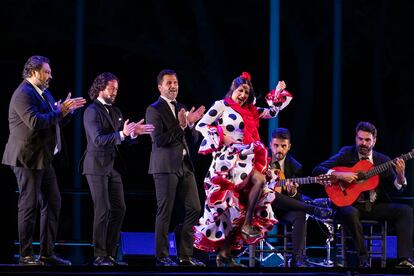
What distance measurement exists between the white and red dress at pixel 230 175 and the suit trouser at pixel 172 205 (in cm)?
17

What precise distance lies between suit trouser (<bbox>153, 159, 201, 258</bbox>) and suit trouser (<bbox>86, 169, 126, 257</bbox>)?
33cm

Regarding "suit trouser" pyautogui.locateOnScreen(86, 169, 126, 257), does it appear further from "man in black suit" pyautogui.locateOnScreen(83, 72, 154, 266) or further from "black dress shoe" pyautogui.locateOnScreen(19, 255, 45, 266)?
"black dress shoe" pyautogui.locateOnScreen(19, 255, 45, 266)

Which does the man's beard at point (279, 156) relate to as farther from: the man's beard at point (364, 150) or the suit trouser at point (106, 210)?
the suit trouser at point (106, 210)

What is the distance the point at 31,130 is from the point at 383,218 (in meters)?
3.08

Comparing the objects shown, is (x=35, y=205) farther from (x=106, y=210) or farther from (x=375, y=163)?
(x=375, y=163)

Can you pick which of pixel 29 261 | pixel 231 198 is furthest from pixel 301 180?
pixel 29 261

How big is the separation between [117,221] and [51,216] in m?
0.60

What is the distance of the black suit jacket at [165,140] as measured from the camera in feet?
21.0

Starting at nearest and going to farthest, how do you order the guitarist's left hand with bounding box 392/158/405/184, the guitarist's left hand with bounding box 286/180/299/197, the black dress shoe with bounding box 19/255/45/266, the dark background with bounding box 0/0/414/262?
the black dress shoe with bounding box 19/255/45/266 < the guitarist's left hand with bounding box 392/158/405/184 < the guitarist's left hand with bounding box 286/180/299/197 < the dark background with bounding box 0/0/414/262

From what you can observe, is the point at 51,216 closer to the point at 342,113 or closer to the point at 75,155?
the point at 75,155

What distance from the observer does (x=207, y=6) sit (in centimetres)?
1045

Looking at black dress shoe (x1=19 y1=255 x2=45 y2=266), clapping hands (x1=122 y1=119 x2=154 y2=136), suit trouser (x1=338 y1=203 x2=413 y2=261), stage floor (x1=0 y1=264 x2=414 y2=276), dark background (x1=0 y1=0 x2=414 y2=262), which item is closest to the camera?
stage floor (x1=0 y1=264 x2=414 y2=276)

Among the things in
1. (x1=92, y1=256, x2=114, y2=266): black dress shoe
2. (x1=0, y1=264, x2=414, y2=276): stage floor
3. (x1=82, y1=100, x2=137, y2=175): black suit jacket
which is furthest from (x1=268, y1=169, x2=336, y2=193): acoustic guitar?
(x1=92, y1=256, x2=114, y2=266): black dress shoe

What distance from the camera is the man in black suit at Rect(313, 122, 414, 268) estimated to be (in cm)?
673
